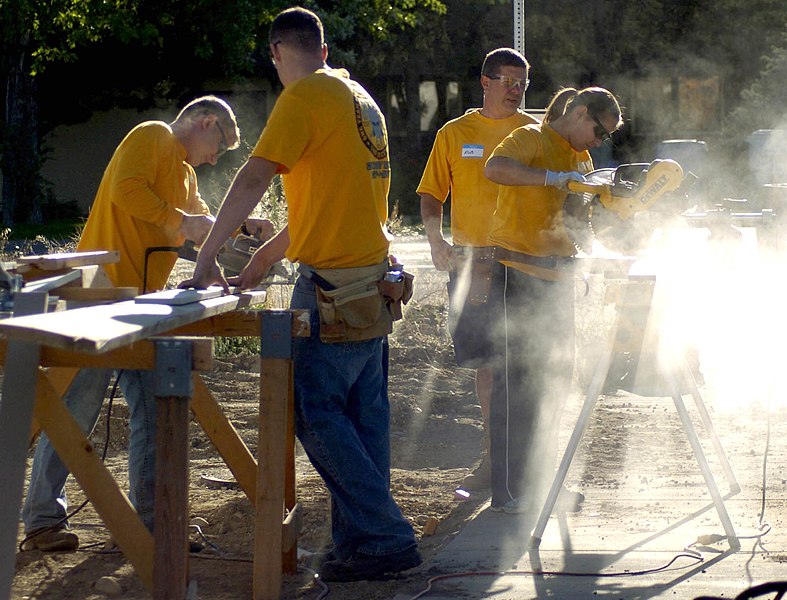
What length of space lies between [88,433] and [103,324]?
1.97 meters

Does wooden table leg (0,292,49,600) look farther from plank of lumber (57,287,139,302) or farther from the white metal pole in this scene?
the white metal pole

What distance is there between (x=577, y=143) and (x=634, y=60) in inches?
981

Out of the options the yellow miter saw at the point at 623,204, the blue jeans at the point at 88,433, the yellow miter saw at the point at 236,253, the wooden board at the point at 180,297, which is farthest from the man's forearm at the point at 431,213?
the wooden board at the point at 180,297

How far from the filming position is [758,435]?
6.59 m

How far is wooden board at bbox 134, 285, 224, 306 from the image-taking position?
12.4ft

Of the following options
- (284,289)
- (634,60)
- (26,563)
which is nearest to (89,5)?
(284,289)

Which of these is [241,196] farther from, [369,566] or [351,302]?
[369,566]

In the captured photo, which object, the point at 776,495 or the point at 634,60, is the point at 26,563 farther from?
the point at 634,60

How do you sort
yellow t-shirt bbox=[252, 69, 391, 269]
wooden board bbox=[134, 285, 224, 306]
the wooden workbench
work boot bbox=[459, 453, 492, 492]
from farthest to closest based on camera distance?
work boot bbox=[459, 453, 492, 492] → yellow t-shirt bbox=[252, 69, 391, 269] → wooden board bbox=[134, 285, 224, 306] → the wooden workbench

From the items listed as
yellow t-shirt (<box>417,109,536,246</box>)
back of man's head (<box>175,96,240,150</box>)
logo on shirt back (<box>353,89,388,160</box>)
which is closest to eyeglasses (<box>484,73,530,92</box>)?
yellow t-shirt (<box>417,109,536,246</box>)

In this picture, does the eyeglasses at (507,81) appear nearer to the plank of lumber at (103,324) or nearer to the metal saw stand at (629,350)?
the metal saw stand at (629,350)

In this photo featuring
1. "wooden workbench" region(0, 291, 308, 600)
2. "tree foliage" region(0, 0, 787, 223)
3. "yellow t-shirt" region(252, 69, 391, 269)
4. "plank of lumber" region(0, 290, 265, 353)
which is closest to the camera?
"plank of lumber" region(0, 290, 265, 353)

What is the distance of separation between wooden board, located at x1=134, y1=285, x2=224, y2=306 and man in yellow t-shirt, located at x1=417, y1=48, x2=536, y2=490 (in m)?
1.90

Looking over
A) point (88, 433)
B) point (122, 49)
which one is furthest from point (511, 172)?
point (122, 49)
